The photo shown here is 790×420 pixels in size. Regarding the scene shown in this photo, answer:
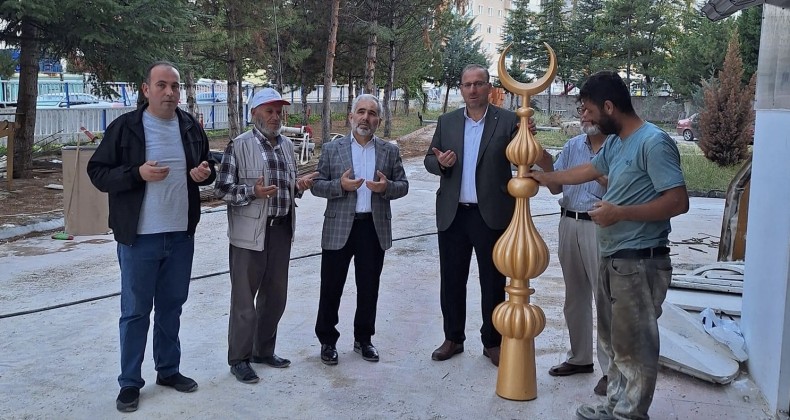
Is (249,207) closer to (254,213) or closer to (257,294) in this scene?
(254,213)

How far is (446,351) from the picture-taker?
4723mm

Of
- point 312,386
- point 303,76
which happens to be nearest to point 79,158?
point 312,386

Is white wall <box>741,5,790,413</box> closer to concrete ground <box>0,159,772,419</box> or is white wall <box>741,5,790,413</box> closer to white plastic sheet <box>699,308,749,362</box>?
white plastic sheet <box>699,308,749,362</box>

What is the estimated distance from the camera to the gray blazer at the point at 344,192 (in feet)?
14.7

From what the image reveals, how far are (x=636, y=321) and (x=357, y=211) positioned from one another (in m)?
1.89

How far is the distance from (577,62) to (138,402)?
4071cm

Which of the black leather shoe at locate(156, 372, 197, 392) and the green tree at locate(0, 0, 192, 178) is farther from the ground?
the green tree at locate(0, 0, 192, 178)

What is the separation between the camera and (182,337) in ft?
16.8

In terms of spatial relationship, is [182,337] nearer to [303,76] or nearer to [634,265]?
[634,265]

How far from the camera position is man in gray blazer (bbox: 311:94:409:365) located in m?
4.48

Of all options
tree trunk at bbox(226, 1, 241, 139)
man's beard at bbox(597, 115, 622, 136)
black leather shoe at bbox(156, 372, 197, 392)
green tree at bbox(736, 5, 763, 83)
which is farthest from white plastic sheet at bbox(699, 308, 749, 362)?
green tree at bbox(736, 5, 763, 83)

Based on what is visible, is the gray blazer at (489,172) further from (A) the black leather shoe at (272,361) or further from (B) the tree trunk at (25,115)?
(B) the tree trunk at (25,115)

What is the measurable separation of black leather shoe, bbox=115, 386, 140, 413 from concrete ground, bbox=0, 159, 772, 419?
0.05m

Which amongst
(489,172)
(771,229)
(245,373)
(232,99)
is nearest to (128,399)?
(245,373)
